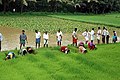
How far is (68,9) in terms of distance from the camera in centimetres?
6925

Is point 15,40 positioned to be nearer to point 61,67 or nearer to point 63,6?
point 61,67

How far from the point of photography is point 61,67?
14047mm

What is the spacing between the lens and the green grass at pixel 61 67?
12.7m

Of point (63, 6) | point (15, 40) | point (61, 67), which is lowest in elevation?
point (15, 40)

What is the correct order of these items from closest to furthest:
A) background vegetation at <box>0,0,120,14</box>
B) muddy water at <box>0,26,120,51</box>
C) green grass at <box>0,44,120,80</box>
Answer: green grass at <box>0,44,120,80</box>
muddy water at <box>0,26,120,51</box>
background vegetation at <box>0,0,120,14</box>

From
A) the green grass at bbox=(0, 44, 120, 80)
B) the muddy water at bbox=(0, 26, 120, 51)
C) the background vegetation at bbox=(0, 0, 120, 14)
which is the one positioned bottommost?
the muddy water at bbox=(0, 26, 120, 51)

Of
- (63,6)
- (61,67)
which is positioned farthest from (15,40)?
(63,6)

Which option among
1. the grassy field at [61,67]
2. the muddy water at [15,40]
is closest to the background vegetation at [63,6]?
the muddy water at [15,40]

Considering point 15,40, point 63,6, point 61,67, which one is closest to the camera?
point 61,67

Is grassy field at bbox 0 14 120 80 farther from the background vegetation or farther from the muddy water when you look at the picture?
the background vegetation

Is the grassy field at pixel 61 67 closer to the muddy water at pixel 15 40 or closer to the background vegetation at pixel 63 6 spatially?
the muddy water at pixel 15 40

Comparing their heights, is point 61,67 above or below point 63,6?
below

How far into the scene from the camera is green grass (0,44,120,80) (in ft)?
41.6

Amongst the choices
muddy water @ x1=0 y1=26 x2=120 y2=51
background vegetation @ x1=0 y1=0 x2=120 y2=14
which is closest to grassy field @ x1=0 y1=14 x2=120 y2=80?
muddy water @ x1=0 y1=26 x2=120 y2=51
